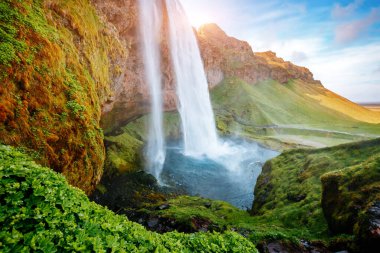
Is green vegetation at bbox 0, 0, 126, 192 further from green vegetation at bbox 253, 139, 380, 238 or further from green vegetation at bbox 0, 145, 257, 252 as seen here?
green vegetation at bbox 253, 139, 380, 238

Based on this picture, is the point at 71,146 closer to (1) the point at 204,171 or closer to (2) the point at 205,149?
(1) the point at 204,171

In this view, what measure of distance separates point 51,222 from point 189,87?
5472 centimetres

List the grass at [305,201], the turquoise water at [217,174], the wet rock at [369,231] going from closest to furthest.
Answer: the wet rock at [369,231] < the grass at [305,201] < the turquoise water at [217,174]

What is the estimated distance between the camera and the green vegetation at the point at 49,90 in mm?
10070

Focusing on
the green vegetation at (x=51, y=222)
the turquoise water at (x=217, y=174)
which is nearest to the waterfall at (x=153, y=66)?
the turquoise water at (x=217, y=174)

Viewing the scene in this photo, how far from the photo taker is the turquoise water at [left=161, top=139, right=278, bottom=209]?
29.5 metres

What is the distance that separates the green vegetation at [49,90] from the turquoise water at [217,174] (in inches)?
697

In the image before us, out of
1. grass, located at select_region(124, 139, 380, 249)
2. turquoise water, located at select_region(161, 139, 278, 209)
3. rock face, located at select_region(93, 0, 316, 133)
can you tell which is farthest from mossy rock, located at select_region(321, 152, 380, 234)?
rock face, located at select_region(93, 0, 316, 133)

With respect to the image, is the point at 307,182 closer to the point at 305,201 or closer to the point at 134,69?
the point at 305,201

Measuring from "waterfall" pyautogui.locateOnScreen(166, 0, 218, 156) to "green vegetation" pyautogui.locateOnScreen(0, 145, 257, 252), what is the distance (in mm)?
42944

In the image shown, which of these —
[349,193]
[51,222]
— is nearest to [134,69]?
[349,193]

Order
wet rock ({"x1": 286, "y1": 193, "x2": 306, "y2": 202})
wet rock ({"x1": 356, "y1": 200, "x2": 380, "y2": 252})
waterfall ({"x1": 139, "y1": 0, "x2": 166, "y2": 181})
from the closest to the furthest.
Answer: wet rock ({"x1": 356, "y1": 200, "x2": 380, "y2": 252}) < wet rock ({"x1": 286, "y1": 193, "x2": 306, "y2": 202}) < waterfall ({"x1": 139, "y1": 0, "x2": 166, "y2": 181})

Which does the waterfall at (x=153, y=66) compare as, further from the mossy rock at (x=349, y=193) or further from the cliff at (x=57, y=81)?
the mossy rock at (x=349, y=193)

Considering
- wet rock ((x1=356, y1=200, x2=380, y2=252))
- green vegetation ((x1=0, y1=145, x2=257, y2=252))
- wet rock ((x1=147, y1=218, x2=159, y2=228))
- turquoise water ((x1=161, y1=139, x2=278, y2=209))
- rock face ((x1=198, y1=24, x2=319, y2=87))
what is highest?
rock face ((x1=198, y1=24, x2=319, y2=87))
